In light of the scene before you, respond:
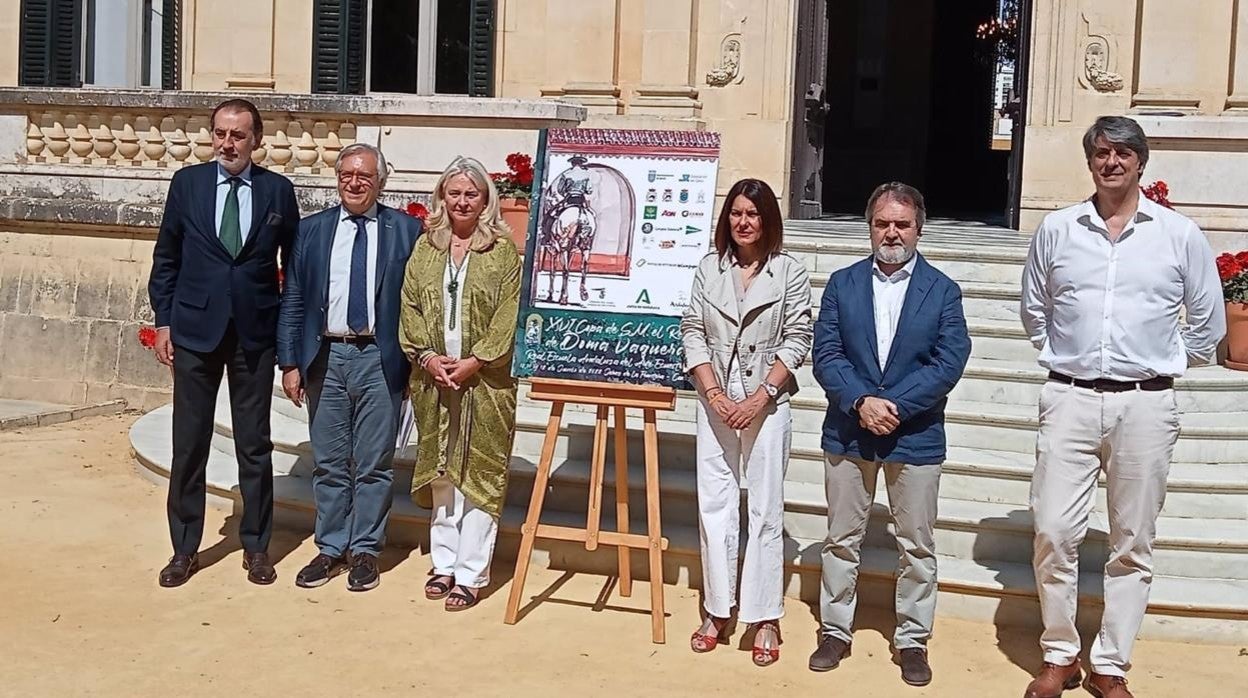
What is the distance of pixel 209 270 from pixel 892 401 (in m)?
2.94

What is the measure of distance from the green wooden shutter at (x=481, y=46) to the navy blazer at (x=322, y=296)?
217 inches

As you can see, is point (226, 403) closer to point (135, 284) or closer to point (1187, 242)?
point (135, 284)

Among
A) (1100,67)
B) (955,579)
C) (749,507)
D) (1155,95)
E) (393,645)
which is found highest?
(1100,67)

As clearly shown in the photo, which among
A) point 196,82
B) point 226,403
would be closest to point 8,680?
point 226,403

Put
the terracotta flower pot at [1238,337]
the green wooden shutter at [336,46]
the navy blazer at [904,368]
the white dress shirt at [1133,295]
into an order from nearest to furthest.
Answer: the white dress shirt at [1133,295] < the navy blazer at [904,368] < the terracotta flower pot at [1238,337] < the green wooden shutter at [336,46]

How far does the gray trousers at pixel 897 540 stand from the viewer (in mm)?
5121

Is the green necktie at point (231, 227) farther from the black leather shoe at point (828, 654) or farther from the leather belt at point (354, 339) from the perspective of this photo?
the black leather shoe at point (828, 654)

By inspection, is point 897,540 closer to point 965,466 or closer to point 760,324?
point 760,324

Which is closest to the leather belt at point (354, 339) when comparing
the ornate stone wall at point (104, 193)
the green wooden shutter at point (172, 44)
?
the ornate stone wall at point (104, 193)

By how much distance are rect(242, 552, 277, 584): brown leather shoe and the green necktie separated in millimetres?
Result: 1347

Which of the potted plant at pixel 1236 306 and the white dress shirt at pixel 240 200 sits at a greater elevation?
the white dress shirt at pixel 240 200

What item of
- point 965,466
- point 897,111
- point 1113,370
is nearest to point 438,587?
point 965,466

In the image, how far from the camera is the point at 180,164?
10.6 meters

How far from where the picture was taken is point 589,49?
1113 centimetres
